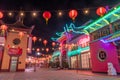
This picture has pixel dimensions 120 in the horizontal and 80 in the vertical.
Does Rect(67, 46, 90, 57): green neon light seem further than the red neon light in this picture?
Yes

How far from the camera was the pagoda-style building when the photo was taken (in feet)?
70.0

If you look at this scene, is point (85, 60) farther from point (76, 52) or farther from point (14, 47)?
point (14, 47)

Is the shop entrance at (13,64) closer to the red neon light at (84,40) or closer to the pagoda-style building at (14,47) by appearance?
the pagoda-style building at (14,47)

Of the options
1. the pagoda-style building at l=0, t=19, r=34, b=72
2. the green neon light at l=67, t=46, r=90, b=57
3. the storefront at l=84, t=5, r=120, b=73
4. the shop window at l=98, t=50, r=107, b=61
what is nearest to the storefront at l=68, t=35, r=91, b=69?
the green neon light at l=67, t=46, r=90, b=57

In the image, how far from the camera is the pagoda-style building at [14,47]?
2134 centimetres

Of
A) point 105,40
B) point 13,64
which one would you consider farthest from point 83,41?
point 13,64

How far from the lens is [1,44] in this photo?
874 inches

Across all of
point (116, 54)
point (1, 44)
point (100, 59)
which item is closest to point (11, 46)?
point (1, 44)

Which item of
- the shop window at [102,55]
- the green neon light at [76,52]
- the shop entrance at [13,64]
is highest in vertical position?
the green neon light at [76,52]

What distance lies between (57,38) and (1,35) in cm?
1820

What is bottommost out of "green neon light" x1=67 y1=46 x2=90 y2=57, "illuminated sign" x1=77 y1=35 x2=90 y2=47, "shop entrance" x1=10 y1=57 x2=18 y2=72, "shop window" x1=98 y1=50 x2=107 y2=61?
"shop entrance" x1=10 y1=57 x2=18 y2=72

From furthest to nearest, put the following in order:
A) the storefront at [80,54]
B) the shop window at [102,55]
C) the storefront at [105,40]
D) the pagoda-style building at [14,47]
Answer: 1. the storefront at [80,54]
2. the pagoda-style building at [14,47]
3. the shop window at [102,55]
4. the storefront at [105,40]

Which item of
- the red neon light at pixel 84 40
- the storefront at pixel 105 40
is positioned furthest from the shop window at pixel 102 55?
the red neon light at pixel 84 40

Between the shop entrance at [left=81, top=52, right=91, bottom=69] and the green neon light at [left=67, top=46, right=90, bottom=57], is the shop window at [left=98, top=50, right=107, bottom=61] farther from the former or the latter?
the green neon light at [left=67, top=46, right=90, bottom=57]
